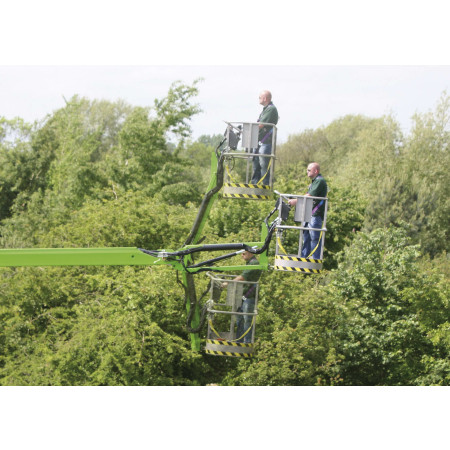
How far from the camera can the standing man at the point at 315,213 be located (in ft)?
33.2

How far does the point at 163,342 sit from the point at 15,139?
1495 inches

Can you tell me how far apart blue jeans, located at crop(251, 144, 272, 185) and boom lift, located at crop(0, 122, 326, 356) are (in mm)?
90

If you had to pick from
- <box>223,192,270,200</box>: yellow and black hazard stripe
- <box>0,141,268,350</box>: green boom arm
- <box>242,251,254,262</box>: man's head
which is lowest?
<box>0,141,268,350</box>: green boom arm

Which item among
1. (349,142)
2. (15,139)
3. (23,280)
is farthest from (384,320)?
(349,142)

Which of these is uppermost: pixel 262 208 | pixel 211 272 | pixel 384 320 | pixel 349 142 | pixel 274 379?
pixel 349 142

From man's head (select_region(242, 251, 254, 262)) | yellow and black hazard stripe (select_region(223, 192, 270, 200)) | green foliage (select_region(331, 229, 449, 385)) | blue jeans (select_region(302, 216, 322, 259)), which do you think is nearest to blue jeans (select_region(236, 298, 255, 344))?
man's head (select_region(242, 251, 254, 262))

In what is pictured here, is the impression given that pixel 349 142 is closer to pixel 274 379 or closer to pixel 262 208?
pixel 262 208

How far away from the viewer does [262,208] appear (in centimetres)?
2612

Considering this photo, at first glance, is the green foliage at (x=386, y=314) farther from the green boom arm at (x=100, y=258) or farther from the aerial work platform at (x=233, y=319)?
the green boom arm at (x=100, y=258)

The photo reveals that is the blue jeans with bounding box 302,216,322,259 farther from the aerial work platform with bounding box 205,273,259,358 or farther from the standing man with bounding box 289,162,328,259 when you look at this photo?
the aerial work platform with bounding box 205,273,259,358

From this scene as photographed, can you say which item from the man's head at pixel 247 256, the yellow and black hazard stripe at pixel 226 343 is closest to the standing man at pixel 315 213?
the man's head at pixel 247 256

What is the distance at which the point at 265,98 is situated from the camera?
1064 centimetres

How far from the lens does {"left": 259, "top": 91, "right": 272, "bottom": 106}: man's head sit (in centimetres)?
1060

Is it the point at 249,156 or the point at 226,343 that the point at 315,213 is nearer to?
the point at 249,156
